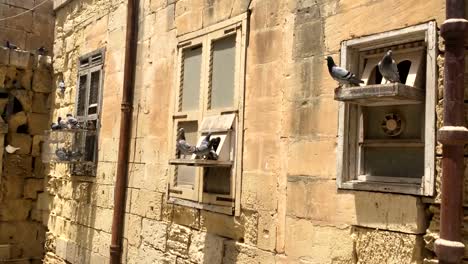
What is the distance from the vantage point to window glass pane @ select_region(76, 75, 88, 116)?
24.0 ft

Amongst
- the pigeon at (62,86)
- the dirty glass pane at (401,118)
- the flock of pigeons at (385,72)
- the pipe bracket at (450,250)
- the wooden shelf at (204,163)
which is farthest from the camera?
the pigeon at (62,86)

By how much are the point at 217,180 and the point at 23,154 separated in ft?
17.4

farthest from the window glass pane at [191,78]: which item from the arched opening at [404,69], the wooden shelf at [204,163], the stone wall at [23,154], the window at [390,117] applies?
the stone wall at [23,154]

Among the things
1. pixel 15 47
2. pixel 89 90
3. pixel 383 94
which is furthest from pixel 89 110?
pixel 383 94

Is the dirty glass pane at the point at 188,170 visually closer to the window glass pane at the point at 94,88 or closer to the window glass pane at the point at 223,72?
the window glass pane at the point at 223,72

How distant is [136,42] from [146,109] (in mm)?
930

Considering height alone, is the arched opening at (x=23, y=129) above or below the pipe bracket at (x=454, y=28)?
below

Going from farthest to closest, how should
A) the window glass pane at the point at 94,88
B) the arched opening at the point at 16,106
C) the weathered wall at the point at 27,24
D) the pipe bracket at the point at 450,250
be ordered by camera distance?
1. the weathered wall at the point at 27,24
2. the arched opening at the point at 16,106
3. the window glass pane at the point at 94,88
4. the pipe bracket at the point at 450,250

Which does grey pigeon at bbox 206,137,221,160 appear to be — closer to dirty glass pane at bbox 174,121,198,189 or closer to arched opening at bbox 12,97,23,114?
dirty glass pane at bbox 174,121,198,189

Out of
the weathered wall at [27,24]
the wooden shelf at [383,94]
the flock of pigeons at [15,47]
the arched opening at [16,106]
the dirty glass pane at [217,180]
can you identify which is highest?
the weathered wall at [27,24]

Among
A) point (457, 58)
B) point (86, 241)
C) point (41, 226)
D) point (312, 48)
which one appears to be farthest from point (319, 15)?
point (41, 226)

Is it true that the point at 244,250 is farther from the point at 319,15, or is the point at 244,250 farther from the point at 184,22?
the point at 184,22

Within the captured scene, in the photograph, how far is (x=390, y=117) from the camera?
10.4 feet

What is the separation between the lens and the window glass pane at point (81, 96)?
7301mm
